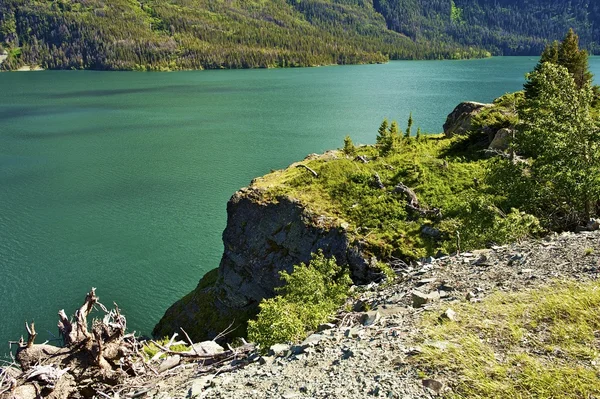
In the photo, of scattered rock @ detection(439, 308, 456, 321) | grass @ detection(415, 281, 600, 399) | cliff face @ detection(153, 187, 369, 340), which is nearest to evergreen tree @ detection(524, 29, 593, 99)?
cliff face @ detection(153, 187, 369, 340)

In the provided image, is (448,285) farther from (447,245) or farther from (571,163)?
(571,163)

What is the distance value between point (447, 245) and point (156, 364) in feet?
33.6

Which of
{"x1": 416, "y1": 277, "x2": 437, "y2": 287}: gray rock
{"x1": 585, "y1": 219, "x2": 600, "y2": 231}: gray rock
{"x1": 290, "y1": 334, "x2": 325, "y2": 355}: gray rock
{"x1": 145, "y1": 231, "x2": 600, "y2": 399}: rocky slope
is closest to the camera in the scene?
{"x1": 145, "y1": 231, "x2": 600, "y2": 399}: rocky slope

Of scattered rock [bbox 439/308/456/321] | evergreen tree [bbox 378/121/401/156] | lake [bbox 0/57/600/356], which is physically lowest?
lake [bbox 0/57/600/356]

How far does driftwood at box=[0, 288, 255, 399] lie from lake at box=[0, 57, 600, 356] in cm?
1366

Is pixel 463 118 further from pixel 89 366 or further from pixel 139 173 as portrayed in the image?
pixel 139 173

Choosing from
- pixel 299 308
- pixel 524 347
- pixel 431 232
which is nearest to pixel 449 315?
pixel 524 347

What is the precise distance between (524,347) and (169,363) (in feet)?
25.6

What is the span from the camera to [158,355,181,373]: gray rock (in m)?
11.1

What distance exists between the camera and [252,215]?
23.1 m

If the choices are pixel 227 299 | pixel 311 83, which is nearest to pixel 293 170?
pixel 227 299

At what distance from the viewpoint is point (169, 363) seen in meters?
11.3

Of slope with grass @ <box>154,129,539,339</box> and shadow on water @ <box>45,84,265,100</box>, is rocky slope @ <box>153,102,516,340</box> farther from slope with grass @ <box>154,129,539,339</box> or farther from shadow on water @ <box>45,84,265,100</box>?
shadow on water @ <box>45,84,265,100</box>

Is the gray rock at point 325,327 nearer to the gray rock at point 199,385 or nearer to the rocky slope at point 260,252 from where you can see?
the gray rock at point 199,385
